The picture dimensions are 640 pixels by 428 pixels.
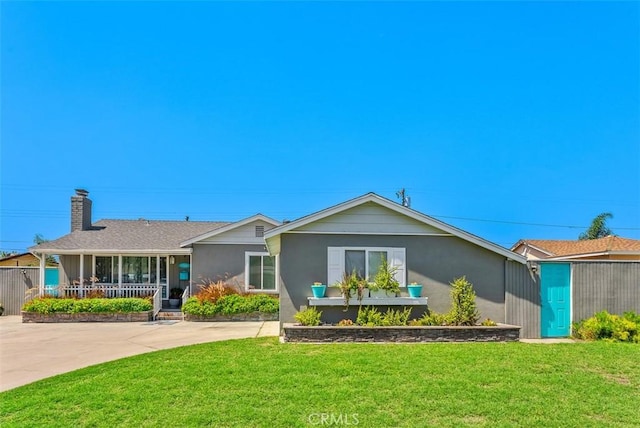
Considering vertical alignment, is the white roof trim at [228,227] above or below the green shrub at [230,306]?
above

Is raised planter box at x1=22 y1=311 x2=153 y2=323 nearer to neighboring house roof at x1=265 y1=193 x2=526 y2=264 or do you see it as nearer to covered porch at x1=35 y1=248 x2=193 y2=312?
covered porch at x1=35 y1=248 x2=193 y2=312

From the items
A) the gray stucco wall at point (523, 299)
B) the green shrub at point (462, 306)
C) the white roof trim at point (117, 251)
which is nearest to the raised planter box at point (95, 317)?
the white roof trim at point (117, 251)

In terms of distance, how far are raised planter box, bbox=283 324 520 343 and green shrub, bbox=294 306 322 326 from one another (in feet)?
1.36

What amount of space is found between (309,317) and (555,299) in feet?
22.9

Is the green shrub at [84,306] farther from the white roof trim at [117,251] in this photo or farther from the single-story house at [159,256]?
the white roof trim at [117,251]

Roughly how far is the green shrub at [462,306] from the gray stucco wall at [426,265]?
569mm

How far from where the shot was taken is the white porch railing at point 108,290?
15.8 m

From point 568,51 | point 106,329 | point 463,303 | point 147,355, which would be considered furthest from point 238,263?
point 568,51

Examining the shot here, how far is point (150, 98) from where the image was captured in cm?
1977

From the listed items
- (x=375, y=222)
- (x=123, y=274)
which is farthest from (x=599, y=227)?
(x=123, y=274)

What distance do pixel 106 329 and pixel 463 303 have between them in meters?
10.8

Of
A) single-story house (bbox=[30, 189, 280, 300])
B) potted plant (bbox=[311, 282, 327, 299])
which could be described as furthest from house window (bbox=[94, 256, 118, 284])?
potted plant (bbox=[311, 282, 327, 299])

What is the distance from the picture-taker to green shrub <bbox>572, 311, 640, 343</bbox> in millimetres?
9977

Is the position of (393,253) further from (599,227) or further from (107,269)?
(599,227)
